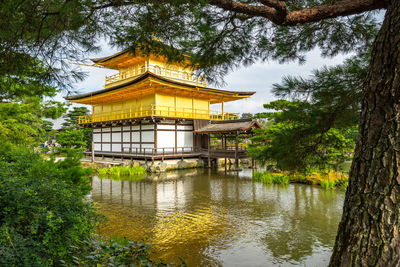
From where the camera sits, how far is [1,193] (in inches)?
Result: 98.0

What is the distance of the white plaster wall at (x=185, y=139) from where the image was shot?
18.8 metres

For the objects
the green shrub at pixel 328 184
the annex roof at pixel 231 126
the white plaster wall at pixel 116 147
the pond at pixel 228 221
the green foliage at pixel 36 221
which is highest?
the annex roof at pixel 231 126

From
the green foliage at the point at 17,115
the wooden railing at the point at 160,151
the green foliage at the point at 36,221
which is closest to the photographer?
the green foliage at the point at 36,221

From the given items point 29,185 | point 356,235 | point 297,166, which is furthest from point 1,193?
point 297,166

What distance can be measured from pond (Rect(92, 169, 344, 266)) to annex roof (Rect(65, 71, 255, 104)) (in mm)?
7779

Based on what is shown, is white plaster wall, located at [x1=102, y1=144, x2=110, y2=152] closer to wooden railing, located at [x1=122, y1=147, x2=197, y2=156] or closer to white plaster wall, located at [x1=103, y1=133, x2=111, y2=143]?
white plaster wall, located at [x1=103, y1=133, x2=111, y2=143]

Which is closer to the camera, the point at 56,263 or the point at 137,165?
the point at 56,263

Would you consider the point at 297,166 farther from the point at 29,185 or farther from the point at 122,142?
the point at 122,142

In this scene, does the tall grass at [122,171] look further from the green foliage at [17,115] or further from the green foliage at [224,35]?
the green foliage at [224,35]

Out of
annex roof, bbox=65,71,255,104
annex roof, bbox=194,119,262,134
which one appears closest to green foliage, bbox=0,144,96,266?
annex roof, bbox=194,119,262,134

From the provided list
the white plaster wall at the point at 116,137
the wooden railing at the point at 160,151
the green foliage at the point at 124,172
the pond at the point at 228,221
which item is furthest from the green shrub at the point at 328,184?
Answer: the white plaster wall at the point at 116,137

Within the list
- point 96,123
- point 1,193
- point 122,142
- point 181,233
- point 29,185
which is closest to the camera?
point 1,193

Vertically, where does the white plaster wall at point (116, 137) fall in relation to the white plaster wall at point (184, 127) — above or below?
below

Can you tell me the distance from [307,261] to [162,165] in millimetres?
12528
